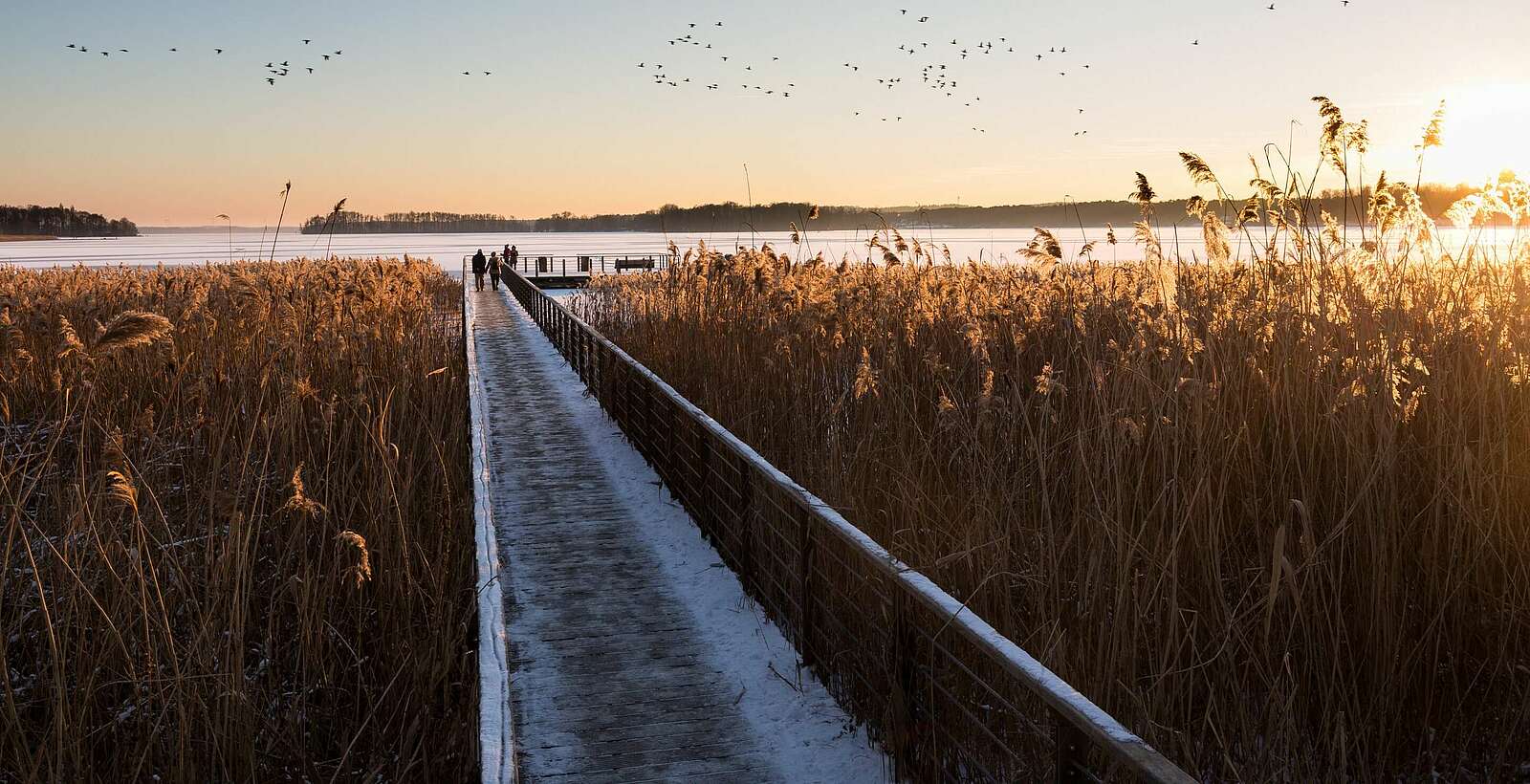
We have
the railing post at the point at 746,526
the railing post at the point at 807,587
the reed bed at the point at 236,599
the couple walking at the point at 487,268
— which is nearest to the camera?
the reed bed at the point at 236,599

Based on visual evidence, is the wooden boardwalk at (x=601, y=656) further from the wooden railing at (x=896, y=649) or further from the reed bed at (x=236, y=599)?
the wooden railing at (x=896, y=649)

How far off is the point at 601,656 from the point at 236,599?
6.06 feet

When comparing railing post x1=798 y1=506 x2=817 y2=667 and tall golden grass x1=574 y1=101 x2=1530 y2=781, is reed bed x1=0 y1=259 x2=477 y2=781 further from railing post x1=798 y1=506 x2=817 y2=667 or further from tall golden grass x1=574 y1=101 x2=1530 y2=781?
tall golden grass x1=574 y1=101 x2=1530 y2=781

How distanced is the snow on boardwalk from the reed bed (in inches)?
14.5

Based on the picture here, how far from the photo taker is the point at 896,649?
158 inches

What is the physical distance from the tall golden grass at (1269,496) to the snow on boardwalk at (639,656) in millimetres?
829

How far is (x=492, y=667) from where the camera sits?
4.31m

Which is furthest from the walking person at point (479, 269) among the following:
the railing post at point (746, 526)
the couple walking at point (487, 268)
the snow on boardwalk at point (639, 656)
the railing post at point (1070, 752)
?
the railing post at point (1070, 752)

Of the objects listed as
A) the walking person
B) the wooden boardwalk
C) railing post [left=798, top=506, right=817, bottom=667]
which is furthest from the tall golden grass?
the walking person

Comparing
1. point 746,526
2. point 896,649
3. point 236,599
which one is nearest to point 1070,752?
point 896,649

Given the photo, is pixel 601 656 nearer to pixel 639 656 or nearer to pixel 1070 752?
pixel 639 656

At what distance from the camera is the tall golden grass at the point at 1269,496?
358cm

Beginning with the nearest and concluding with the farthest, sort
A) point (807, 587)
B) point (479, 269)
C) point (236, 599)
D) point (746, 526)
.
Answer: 1. point (236, 599)
2. point (807, 587)
3. point (746, 526)
4. point (479, 269)

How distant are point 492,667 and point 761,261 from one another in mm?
6878
